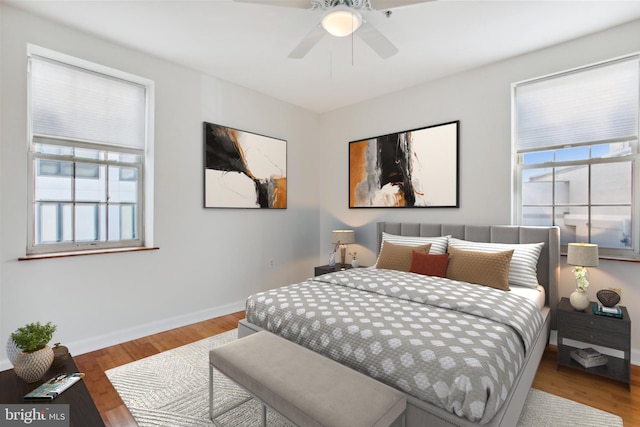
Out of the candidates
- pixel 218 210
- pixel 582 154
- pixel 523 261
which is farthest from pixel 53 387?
pixel 582 154

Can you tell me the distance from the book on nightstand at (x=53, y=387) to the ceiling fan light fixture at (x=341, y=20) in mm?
2518

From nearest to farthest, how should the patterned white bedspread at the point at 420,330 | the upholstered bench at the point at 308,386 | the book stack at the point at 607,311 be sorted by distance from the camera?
the upholstered bench at the point at 308,386
the patterned white bedspread at the point at 420,330
the book stack at the point at 607,311

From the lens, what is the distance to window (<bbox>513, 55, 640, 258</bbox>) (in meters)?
2.59

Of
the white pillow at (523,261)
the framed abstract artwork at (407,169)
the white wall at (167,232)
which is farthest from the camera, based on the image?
the framed abstract artwork at (407,169)

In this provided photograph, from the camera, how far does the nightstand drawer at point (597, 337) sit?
2.21 meters

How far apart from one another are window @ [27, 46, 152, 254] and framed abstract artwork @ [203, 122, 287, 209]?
0.67m

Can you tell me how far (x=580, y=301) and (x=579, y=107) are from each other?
175 centimetres

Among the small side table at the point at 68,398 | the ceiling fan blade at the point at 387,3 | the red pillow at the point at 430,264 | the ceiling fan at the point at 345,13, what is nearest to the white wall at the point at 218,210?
the red pillow at the point at 430,264

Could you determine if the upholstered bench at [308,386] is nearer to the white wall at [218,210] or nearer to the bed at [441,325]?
the bed at [441,325]

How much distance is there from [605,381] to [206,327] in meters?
3.54

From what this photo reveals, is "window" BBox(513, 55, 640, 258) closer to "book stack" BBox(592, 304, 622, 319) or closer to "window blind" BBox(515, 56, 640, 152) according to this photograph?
"window blind" BBox(515, 56, 640, 152)

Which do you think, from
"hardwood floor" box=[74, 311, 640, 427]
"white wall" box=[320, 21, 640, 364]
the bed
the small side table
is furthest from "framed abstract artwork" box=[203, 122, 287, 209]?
the small side table

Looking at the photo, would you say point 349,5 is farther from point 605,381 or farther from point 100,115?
point 605,381

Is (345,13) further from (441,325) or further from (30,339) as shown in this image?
(30,339)
